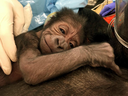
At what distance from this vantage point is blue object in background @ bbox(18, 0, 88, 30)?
71.3 inches

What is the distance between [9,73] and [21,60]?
25 centimetres

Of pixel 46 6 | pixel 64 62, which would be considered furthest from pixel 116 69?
pixel 46 6

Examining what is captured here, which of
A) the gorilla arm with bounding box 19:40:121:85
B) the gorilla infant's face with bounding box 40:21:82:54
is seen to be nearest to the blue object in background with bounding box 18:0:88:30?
the gorilla infant's face with bounding box 40:21:82:54

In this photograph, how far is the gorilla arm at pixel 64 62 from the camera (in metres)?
0.66

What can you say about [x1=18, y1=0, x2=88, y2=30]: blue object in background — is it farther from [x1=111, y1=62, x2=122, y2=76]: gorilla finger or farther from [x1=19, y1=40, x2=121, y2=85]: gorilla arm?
[x1=111, y1=62, x2=122, y2=76]: gorilla finger

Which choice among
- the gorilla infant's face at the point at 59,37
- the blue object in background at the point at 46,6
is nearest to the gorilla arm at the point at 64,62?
the gorilla infant's face at the point at 59,37

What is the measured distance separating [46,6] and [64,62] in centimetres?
153

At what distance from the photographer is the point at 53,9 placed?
1885mm

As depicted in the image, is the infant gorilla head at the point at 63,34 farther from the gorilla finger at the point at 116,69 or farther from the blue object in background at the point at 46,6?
the blue object in background at the point at 46,6

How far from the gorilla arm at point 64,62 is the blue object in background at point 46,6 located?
112cm

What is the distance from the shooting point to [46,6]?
197 cm

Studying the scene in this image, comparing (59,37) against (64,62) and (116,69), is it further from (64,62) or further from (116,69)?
(116,69)

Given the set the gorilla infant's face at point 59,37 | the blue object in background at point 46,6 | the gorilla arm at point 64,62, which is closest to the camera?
the gorilla arm at point 64,62

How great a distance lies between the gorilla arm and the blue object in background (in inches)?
44.0
